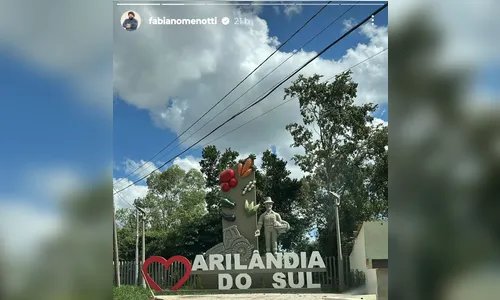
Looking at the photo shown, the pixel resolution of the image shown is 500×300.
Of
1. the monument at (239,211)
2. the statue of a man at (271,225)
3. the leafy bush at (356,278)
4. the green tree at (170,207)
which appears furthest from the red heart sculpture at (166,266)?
the leafy bush at (356,278)

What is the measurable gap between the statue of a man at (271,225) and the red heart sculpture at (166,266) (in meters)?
0.42

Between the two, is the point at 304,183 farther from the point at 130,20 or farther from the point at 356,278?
the point at 130,20

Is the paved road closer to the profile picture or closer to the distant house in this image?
the distant house

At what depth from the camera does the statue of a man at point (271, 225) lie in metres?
2.33

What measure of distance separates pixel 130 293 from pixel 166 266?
0.74ft

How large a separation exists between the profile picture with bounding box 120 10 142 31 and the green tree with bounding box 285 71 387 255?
86cm

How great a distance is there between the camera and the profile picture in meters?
2.14

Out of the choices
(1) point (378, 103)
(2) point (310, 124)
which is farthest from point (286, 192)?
(1) point (378, 103)

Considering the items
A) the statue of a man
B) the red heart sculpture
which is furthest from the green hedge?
the statue of a man

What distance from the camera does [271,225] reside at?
2338 millimetres

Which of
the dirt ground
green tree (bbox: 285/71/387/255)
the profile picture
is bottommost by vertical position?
the dirt ground

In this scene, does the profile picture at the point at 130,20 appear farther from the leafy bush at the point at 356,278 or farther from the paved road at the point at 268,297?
the leafy bush at the point at 356,278
